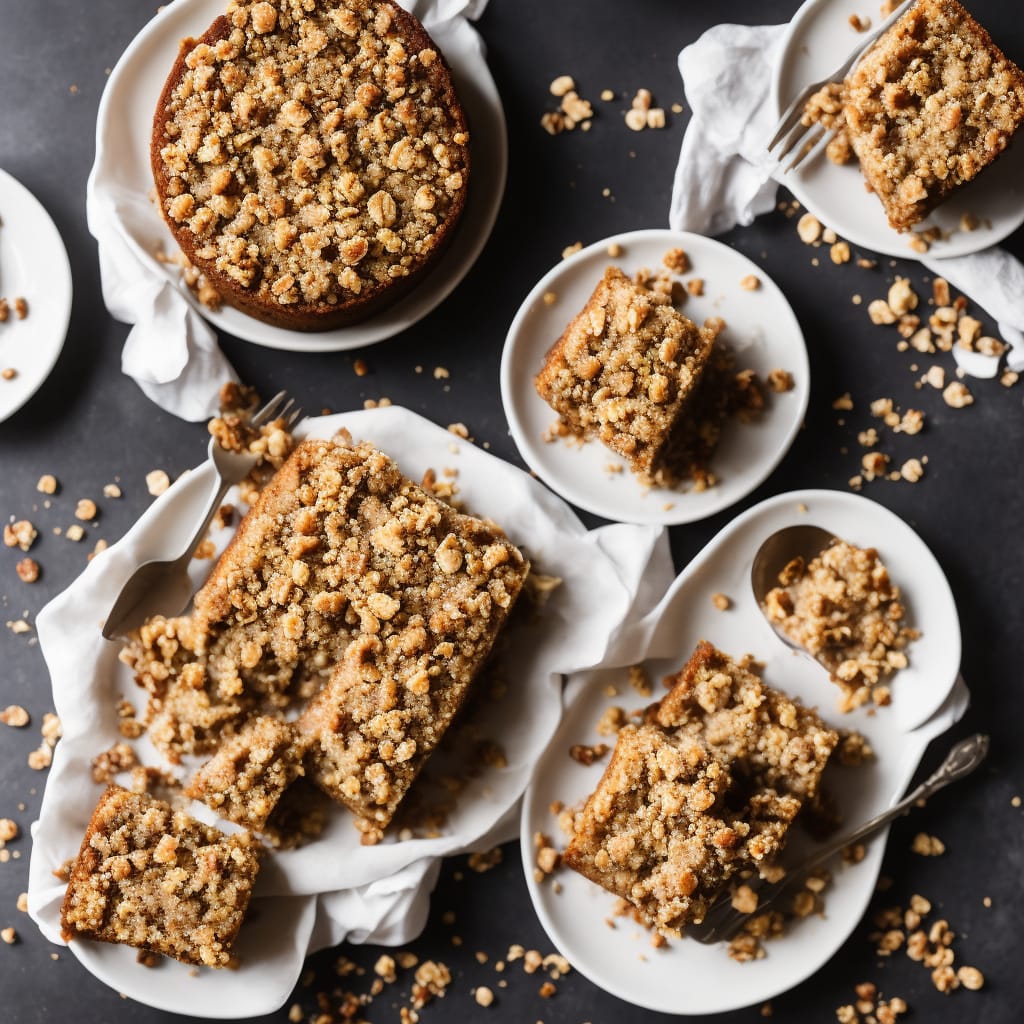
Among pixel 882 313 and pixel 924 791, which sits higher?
pixel 882 313

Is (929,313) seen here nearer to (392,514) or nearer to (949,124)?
(949,124)

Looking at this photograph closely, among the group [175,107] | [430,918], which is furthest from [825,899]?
[175,107]

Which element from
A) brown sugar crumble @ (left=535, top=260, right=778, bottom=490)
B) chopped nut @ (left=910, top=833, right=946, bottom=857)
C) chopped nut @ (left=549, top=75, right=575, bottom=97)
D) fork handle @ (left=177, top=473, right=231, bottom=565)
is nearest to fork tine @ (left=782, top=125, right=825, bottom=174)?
brown sugar crumble @ (left=535, top=260, right=778, bottom=490)

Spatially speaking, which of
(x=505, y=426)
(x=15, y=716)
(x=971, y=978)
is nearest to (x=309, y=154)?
(x=505, y=426)

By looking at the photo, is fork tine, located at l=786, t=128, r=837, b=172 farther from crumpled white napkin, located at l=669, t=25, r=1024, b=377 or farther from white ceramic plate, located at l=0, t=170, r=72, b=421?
white ceramic plate, located at l=0, t=170, r=72, b=421

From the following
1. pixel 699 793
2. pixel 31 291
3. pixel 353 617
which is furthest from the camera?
pixel 31 291

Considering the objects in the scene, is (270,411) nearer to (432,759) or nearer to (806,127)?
(432,759)
